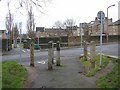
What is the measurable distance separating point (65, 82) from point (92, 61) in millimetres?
4610

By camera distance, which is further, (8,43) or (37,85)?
(8,43)

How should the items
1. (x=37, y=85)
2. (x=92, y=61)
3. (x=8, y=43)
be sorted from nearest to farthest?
1. (x=37, y=85)
2. (x=92, y=61)
3. (x=8, y=43)

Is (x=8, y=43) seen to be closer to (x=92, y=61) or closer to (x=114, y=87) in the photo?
(x=92, y=61)

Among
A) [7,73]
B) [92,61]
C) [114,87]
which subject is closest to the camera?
[114,87]

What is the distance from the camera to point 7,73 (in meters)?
13.5

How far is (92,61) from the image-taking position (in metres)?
16.4

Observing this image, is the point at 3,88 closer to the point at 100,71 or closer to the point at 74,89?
the point at 74,89

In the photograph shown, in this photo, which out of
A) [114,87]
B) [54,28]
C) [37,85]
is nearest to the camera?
[114,87]

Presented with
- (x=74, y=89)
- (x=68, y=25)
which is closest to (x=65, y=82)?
(x=74, y=89)

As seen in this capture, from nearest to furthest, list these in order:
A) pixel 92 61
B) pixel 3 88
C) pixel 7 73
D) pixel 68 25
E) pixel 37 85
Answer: pixel 3 88, pixel 37 85, pixel 7 73, pixel 92 61, pixel 68 25

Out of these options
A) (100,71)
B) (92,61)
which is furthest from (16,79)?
(92,61)

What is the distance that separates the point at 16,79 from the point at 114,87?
4.42 meters

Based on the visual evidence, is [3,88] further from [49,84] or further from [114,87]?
[114,87]

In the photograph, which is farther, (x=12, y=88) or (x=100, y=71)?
(x=100, y=71)
